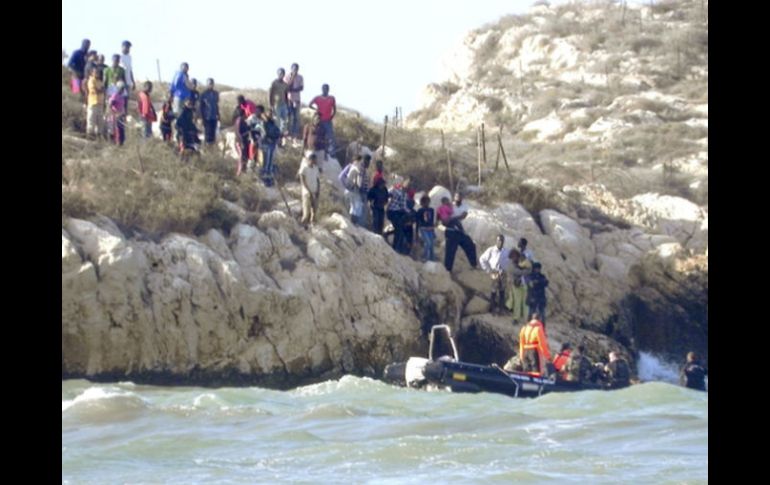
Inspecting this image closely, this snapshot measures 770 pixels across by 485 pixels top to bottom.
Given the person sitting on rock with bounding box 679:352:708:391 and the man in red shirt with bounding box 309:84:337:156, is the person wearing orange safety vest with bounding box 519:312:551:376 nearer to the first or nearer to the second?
the person sitting on rock with bounding box 679:352:708:391

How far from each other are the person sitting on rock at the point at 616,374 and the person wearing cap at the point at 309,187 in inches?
231

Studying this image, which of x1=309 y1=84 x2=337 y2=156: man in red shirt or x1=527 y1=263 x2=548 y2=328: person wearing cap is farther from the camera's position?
x1=309 y1=84 x2=337 y2=156: man in red shirt

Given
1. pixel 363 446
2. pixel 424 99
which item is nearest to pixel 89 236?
pixel 363 446

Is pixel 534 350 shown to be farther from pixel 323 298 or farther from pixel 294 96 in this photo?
pixel 294 96

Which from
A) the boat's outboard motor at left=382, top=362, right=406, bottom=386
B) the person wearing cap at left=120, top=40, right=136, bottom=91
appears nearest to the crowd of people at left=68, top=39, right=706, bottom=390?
the person wearing cap at left=120, top=40, right=136, bottom=91

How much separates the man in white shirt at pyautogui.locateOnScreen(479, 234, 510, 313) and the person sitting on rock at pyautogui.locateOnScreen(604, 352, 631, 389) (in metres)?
3.24

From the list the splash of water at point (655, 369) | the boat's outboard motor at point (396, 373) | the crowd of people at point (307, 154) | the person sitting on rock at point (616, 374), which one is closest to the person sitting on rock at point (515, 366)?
the person sitting on rock at point (616, 374)

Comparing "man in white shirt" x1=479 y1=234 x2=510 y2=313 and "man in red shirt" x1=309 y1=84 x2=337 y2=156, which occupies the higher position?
"man in red shirt" x1=309 y1=84 x2=337 y2=156

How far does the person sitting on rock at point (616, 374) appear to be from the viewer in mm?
22750

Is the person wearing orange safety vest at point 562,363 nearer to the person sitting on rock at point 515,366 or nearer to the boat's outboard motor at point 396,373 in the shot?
the person sitting on rock at point 515,366

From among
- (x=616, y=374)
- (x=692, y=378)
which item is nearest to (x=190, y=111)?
(x=616, y=374)

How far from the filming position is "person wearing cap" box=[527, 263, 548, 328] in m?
26.2
